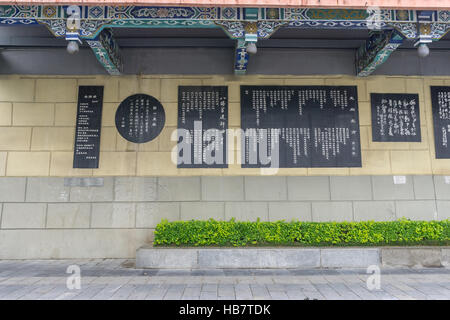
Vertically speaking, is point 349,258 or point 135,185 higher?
point 135,185

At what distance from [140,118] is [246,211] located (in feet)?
9.10

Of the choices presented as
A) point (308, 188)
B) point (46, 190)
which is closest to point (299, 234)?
point (308, 188)

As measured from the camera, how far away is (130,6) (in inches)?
175

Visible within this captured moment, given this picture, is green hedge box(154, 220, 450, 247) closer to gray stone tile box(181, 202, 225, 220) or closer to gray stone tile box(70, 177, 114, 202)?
gray stone tile box(181, 202, 225, 220)

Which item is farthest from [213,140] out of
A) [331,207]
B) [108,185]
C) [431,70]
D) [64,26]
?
[431,70]

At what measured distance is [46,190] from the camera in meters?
5.70

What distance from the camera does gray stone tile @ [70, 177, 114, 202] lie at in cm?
570

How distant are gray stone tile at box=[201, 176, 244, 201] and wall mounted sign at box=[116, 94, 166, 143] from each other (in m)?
1.41

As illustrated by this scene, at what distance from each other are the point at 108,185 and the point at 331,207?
431 centimetres

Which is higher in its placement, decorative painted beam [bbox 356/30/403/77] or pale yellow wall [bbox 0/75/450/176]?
decorative painted beam [bbox 356/30/403/77]

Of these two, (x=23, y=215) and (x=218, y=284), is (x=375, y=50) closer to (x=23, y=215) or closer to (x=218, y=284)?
(x=218, y=284)
